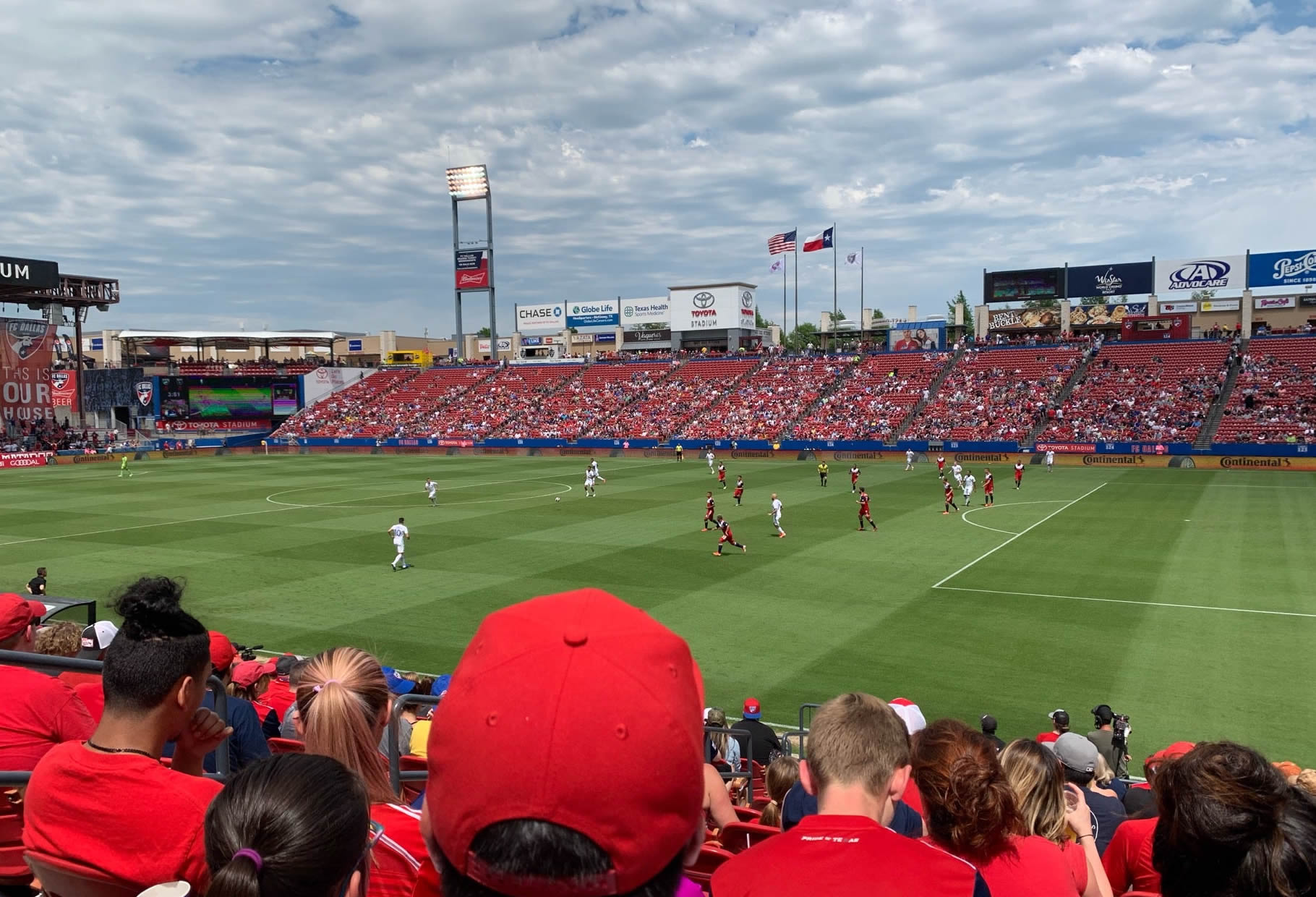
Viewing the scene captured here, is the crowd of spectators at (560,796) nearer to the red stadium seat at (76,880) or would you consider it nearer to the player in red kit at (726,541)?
the red stadium seat at (76,880)

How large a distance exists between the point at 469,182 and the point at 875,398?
172 feet

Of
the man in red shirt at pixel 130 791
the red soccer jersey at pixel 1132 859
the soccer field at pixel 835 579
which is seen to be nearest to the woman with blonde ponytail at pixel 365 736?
the man in red shirt at pixel 130 791

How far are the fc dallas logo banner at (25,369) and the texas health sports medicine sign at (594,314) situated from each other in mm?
56034

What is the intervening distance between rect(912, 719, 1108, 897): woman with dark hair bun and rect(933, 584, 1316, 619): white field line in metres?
19.0

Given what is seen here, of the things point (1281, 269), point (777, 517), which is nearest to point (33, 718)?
point (777, 517)

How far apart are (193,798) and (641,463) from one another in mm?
56963

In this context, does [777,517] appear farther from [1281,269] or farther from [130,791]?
[1281,269]

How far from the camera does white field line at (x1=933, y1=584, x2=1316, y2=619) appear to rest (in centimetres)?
1912

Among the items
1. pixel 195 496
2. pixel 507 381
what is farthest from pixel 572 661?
pixel 507 381

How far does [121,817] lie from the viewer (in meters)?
2.84

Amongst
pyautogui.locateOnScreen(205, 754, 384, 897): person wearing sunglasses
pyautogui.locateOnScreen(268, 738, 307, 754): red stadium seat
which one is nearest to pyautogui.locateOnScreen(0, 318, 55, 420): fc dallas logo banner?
pyautogui.locateOnScreen(268, 738, 307, 754): red stadium seat

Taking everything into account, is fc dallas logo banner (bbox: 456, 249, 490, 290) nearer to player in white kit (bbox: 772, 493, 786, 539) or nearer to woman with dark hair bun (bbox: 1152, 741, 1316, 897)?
player in white kit (bbox: 772, 493, 786, 539)

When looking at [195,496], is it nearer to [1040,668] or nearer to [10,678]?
[1040,668]

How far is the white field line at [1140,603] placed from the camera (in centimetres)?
1912
